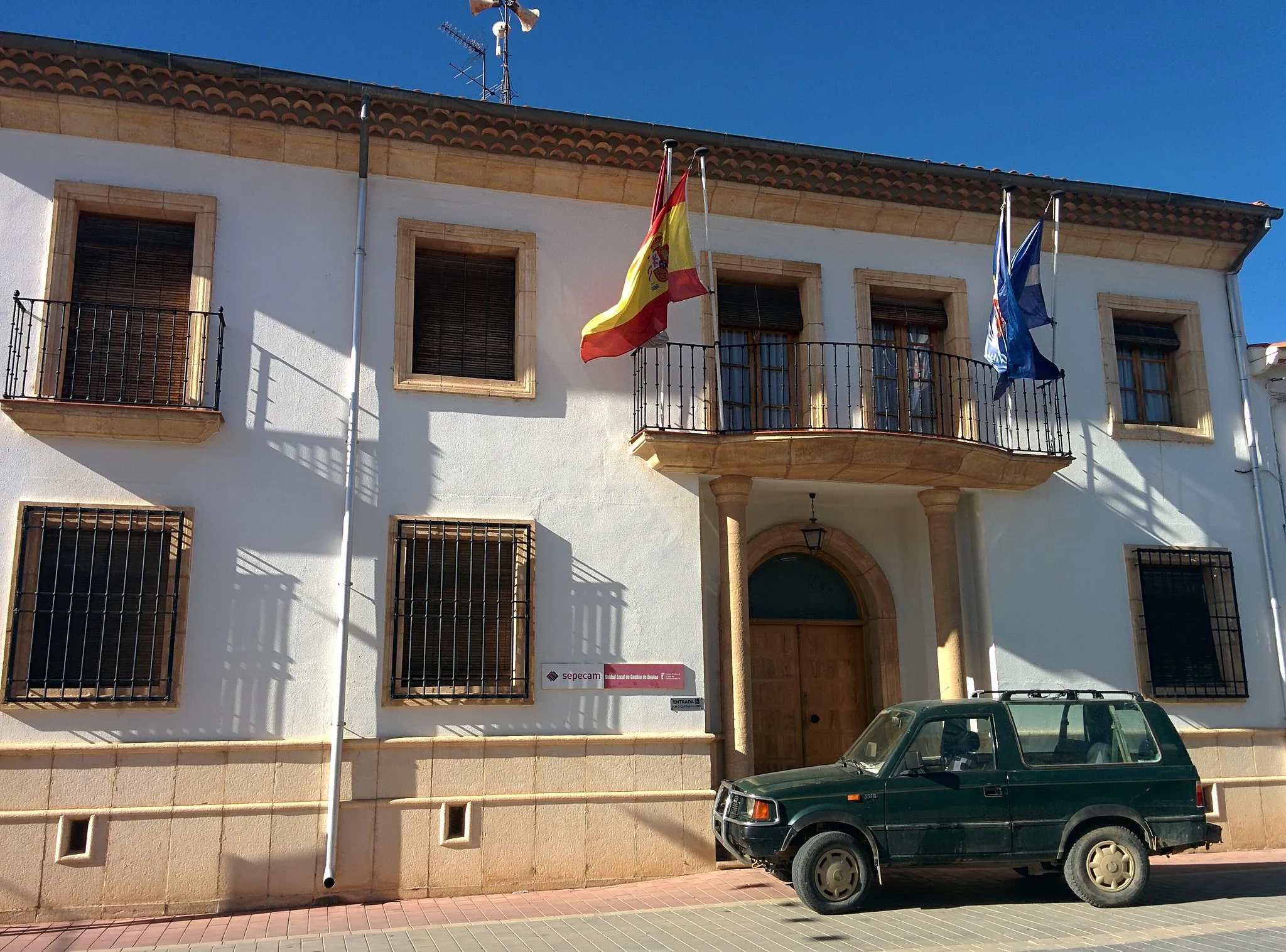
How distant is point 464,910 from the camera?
9.09 meters

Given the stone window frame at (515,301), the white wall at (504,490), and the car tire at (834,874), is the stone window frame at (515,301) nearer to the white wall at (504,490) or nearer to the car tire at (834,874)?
the white wall at (504,490)

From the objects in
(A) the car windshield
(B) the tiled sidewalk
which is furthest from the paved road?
(A) the car windshield

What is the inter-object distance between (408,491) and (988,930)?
618 cm

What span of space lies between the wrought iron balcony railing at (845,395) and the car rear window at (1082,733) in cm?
319

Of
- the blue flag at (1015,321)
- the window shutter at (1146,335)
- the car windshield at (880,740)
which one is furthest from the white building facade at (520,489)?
the car windshield at (880,740)

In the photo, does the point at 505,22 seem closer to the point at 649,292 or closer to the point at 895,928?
the point at 649,292

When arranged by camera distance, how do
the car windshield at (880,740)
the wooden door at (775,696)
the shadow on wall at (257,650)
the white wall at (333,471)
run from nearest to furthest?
the car windshield at (880,740)
the shadow on wall at (257,650)
the white wall at (333,471)
the wooden door at (775,696)

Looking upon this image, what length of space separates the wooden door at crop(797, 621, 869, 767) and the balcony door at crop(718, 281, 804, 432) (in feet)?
8.37

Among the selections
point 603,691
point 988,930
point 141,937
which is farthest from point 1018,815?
point 141,937

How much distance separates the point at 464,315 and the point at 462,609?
301 cm

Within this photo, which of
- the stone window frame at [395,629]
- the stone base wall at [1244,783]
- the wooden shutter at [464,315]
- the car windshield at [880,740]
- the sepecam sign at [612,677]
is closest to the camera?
the car windshield at [880,740]

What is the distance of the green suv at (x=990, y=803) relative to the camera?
8312 mm

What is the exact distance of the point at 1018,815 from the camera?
334 inches

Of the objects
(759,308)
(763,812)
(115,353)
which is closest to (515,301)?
(759,308)
